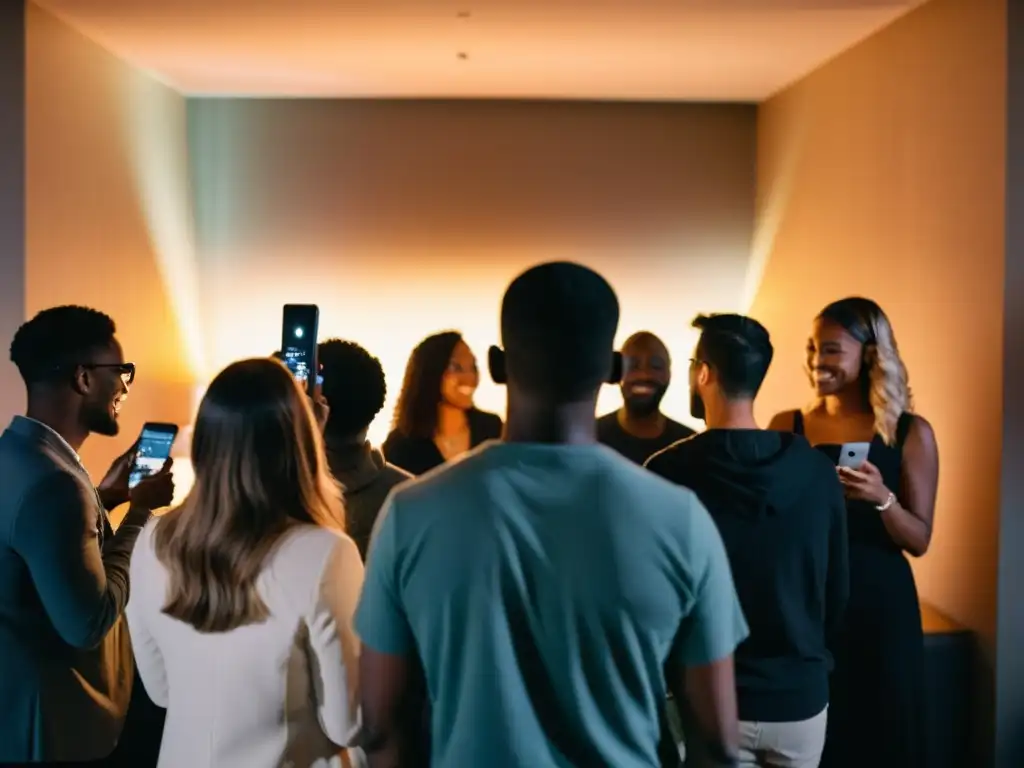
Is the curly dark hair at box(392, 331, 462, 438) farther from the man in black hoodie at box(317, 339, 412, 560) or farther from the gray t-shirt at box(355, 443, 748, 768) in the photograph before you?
the gray t-shirt at box(355, 443, 748, 768)

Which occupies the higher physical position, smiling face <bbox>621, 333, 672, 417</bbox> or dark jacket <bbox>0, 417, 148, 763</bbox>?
smiling face <bbox>621, 333, 672, 417</bbox>

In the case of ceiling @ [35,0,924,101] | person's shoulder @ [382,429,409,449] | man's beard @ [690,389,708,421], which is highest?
ceiling @ [35,0,924,101]

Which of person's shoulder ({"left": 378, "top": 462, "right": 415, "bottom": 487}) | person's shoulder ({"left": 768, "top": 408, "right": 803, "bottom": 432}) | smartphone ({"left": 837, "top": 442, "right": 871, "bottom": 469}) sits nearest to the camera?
person's shoulder ({"left": 378, "top": 462, "right": 415, "bottom": 487})

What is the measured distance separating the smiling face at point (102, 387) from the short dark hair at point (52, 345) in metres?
0.02

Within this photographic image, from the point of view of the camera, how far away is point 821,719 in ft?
6.85

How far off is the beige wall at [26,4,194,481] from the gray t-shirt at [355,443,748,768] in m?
2.78

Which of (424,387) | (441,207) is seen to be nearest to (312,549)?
(424,387)

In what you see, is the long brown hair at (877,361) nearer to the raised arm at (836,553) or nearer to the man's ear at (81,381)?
the raised arm at (836,553)

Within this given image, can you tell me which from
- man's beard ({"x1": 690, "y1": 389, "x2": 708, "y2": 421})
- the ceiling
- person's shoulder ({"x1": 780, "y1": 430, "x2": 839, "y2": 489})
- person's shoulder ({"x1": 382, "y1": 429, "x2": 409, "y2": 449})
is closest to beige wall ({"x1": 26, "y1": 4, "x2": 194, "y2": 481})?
the ceiling

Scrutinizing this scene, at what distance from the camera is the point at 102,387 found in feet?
7.18

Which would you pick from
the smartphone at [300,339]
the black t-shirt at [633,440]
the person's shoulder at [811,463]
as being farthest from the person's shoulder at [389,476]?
the black t-shirt at [633,440]

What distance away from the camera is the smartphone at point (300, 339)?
225cm

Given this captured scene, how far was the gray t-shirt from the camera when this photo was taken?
1.29 metres

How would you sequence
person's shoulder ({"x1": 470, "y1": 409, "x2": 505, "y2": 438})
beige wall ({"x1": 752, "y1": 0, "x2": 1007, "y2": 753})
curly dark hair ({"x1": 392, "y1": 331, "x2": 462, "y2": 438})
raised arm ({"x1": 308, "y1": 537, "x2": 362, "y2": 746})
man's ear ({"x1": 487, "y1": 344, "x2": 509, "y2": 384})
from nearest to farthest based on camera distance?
1. man's ear ({"x1": 487, "y1": 344, "x2": 509, "y2": 384})
2. raised arm ({"x1": 308, "y1": 537, "x2": 362, "y2": 746})
3. beige wall ({"x1": 752, "y1": 0, "x2": 1007, "y2": 753})
4. curly dark hair ({"x1": 392, "y1": 331, "x2": 462, "y2": 438})
5. person's shoulder ({"x1": 470, "y1": 409, "x2": 505, "y2": 438})
